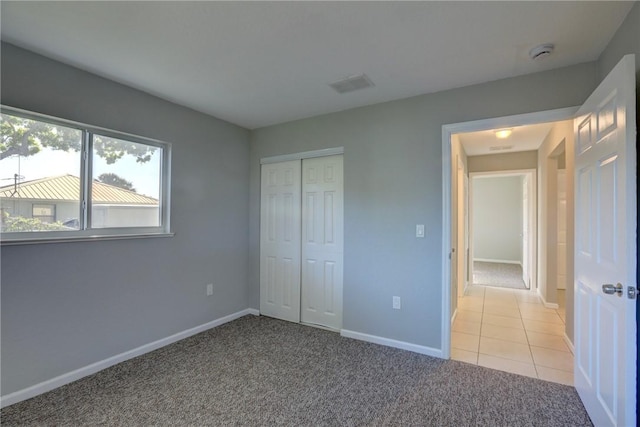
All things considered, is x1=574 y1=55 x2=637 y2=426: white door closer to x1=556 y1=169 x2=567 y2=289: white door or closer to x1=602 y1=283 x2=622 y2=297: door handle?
x1=602 y1=283 x2=622 y2=297: door handle

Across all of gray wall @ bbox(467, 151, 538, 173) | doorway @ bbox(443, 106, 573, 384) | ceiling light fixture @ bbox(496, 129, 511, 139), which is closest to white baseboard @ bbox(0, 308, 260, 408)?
doorway @ bbox(443, 106, 573, 384)

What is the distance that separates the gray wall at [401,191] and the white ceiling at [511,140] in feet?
3.61

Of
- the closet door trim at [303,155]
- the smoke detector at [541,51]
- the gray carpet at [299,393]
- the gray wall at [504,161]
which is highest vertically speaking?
the smoke detector at [541,51]

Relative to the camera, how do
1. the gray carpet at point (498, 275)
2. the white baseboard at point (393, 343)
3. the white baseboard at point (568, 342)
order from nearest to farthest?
the white baseboard at point (393, 343) → the white baseboard at point (568, 342) → the gray carpet at point (498, 275)

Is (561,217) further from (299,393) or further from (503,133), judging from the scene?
(299,393)

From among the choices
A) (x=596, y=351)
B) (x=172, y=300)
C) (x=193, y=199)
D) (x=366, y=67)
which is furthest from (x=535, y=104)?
(x=172, y=300)

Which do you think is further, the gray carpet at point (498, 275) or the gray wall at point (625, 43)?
the gray carpet at point (498, 275)

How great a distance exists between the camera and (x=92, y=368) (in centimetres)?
237

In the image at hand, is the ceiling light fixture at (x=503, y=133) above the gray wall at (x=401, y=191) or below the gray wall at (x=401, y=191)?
above

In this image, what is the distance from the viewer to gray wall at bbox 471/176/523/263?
26.6 ft

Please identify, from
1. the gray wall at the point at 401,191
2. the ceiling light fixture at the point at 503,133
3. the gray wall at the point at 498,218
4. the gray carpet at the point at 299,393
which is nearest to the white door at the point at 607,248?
the gray carpet at the point at 299,393

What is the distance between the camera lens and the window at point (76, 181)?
202cm

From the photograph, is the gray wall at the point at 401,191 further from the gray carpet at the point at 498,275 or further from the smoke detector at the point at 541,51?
the gray carpet at the point at 498,275

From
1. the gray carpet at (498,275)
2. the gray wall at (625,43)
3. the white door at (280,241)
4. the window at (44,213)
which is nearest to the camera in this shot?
the gray wall at (625,43)
